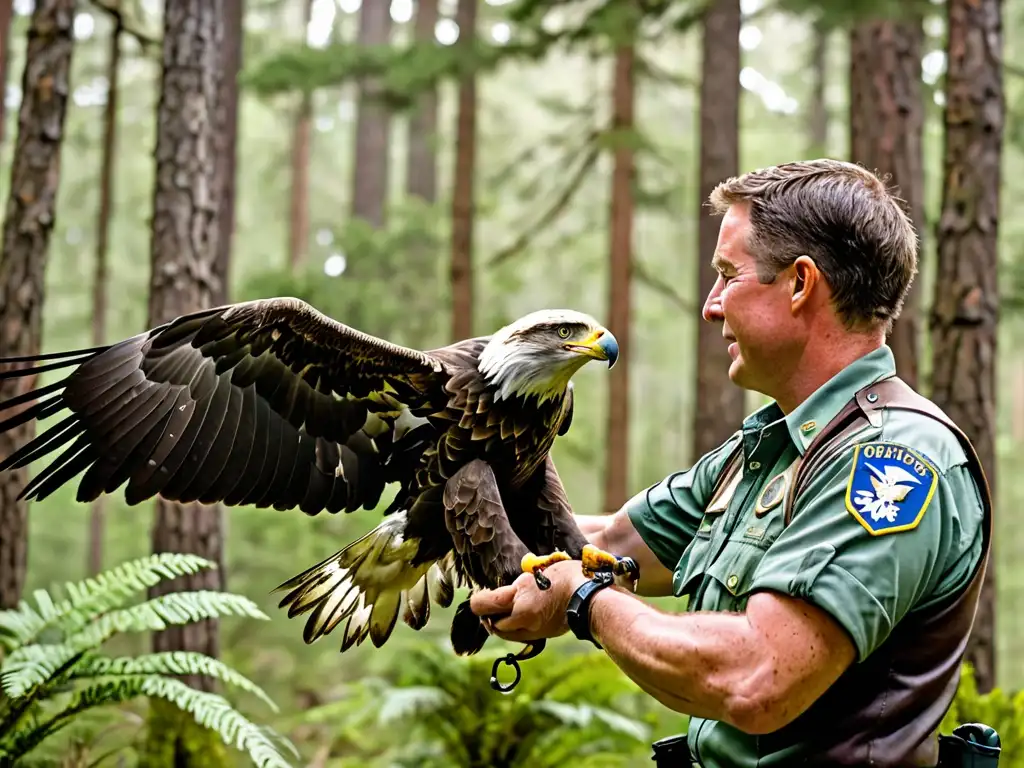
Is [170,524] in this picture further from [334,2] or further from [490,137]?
[490,137]

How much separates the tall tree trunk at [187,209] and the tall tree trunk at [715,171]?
11.9 feet

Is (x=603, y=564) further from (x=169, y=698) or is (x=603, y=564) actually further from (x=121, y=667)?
(x=121, y=667)

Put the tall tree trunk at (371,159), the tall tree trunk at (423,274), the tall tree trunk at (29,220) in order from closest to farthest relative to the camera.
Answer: the tall tree trunk at (29,220) → the tall tree trunk at (423,274) → the tall tree trunk at (371,159)

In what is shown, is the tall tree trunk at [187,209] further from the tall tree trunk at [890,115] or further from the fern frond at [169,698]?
the tall tree trunk at [890,115]

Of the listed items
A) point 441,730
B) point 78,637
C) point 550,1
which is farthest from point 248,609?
point 550,1

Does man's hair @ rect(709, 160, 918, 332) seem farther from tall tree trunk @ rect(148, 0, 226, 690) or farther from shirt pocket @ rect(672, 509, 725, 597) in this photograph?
tall tree trunk @ rect(148, 0, 226, 690)

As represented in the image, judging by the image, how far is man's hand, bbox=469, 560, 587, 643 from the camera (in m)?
2.11

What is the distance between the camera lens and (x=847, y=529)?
1.73 m

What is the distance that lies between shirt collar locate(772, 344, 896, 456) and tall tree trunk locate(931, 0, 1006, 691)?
381cm

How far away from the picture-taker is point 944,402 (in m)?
5.54

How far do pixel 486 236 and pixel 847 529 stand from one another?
70.0 feet

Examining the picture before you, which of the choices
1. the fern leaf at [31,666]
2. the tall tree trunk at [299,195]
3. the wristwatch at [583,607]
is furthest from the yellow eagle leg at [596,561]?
the tall tree trunk at [299,195]

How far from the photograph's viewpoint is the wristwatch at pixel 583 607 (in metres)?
1.96

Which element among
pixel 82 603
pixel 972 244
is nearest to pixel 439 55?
pixel 972 244
